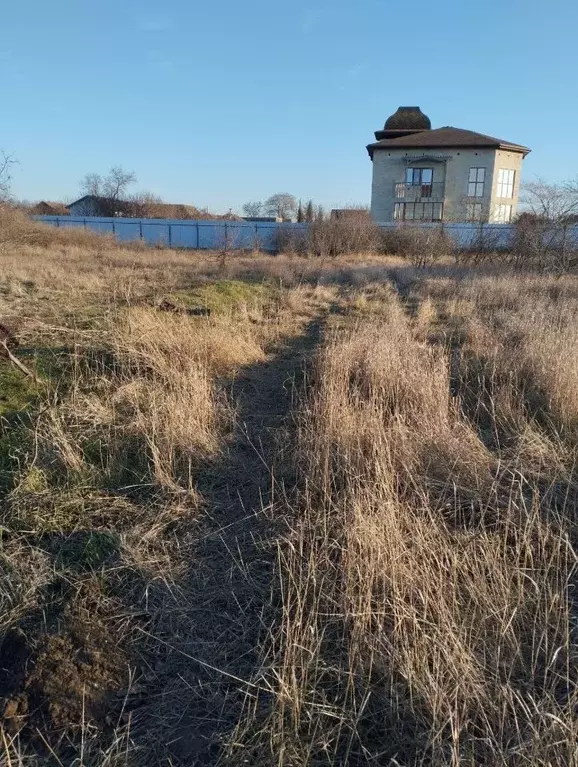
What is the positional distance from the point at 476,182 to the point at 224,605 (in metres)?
48.1

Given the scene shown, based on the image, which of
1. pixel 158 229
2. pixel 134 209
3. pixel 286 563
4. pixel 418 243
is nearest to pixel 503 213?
pixel 418 243

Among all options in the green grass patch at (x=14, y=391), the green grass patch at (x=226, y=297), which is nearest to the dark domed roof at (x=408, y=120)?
the green grass patch at (x=226, y=297)

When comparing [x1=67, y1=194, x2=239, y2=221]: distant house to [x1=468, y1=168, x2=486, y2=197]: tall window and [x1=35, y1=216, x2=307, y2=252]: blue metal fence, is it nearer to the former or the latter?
[x1=35, y1=216, x2=307, y2=252]: blue metal fence

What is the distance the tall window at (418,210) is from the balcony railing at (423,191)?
41 cm

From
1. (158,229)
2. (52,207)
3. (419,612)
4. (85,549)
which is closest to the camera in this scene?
(419,612)

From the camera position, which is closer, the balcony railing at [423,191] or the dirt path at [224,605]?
the dirt path at [224,605]

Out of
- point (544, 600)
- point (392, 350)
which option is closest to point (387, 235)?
point (392, 350)

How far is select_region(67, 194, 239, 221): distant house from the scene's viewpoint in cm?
5150

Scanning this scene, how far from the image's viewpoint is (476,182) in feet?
145

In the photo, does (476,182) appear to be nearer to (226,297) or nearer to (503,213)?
(503,213)

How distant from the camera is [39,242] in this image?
2484 centimetres

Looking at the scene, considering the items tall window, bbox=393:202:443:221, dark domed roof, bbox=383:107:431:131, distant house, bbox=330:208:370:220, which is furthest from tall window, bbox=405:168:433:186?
distant house, bbox=330:208:370:220

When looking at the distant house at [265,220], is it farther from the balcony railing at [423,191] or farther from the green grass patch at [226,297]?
the green grass patch at [226,297]

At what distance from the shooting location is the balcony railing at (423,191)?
147 ft
